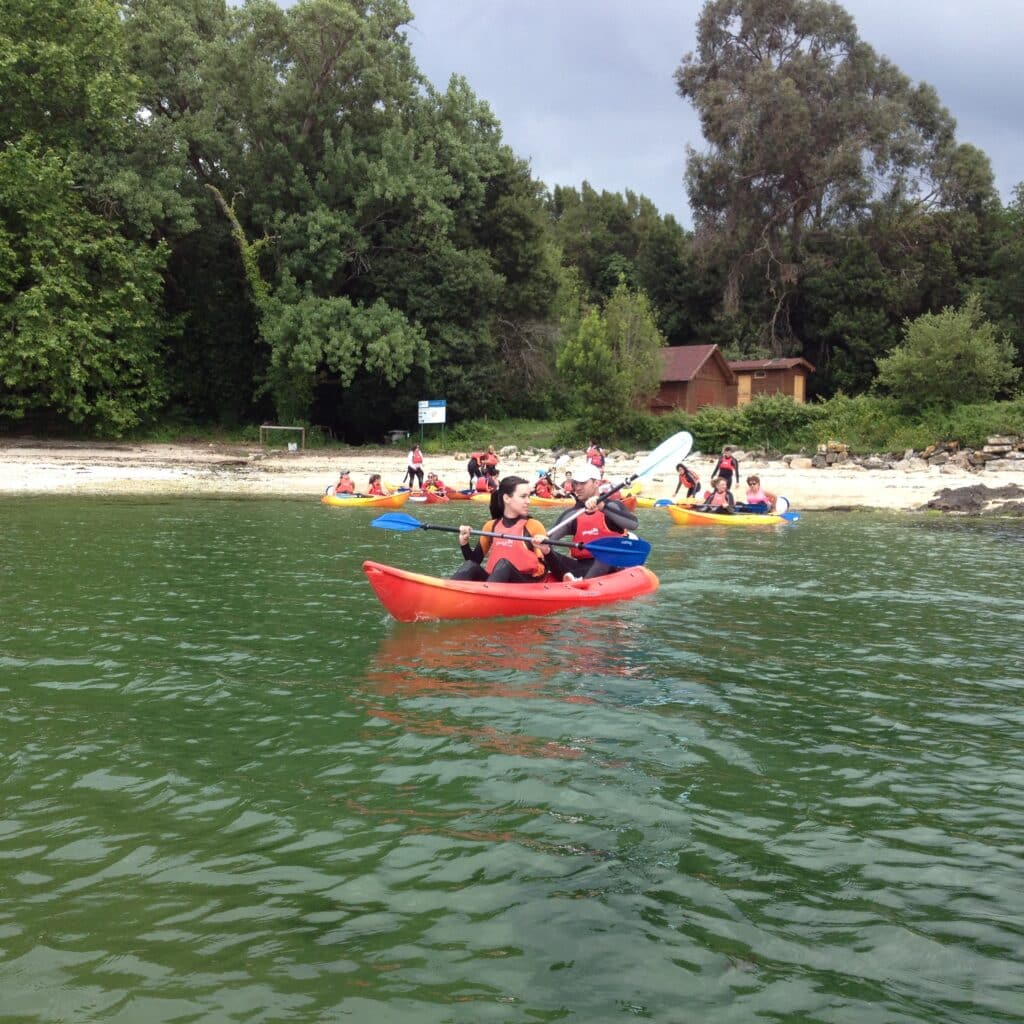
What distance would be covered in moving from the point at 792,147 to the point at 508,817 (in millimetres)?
43184

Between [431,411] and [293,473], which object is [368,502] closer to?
[293,473]

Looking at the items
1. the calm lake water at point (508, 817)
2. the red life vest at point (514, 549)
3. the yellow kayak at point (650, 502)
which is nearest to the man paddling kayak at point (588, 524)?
the red life vest at point (514, 549)

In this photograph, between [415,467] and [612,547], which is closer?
[612,547]

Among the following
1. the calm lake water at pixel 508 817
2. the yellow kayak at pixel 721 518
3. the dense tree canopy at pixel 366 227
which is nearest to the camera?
the calm lake water at pixel 508 817

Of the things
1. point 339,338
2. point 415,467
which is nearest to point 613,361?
point 339,338

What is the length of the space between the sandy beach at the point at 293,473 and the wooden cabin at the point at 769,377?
43.1ft

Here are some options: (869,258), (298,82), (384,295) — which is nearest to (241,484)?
(384,295)

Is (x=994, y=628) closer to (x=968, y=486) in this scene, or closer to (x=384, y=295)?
(x=968, y=486)

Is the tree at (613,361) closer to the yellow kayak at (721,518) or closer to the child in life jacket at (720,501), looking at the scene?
the child in life jacket at (720,501)

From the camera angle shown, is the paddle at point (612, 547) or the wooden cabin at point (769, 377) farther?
the wooden cabin at point (769, 377)

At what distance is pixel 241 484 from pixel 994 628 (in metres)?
19.6

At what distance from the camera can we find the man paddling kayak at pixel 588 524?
9578 millimetres

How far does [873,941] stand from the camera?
331 centimetres

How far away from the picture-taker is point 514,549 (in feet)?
29.3
